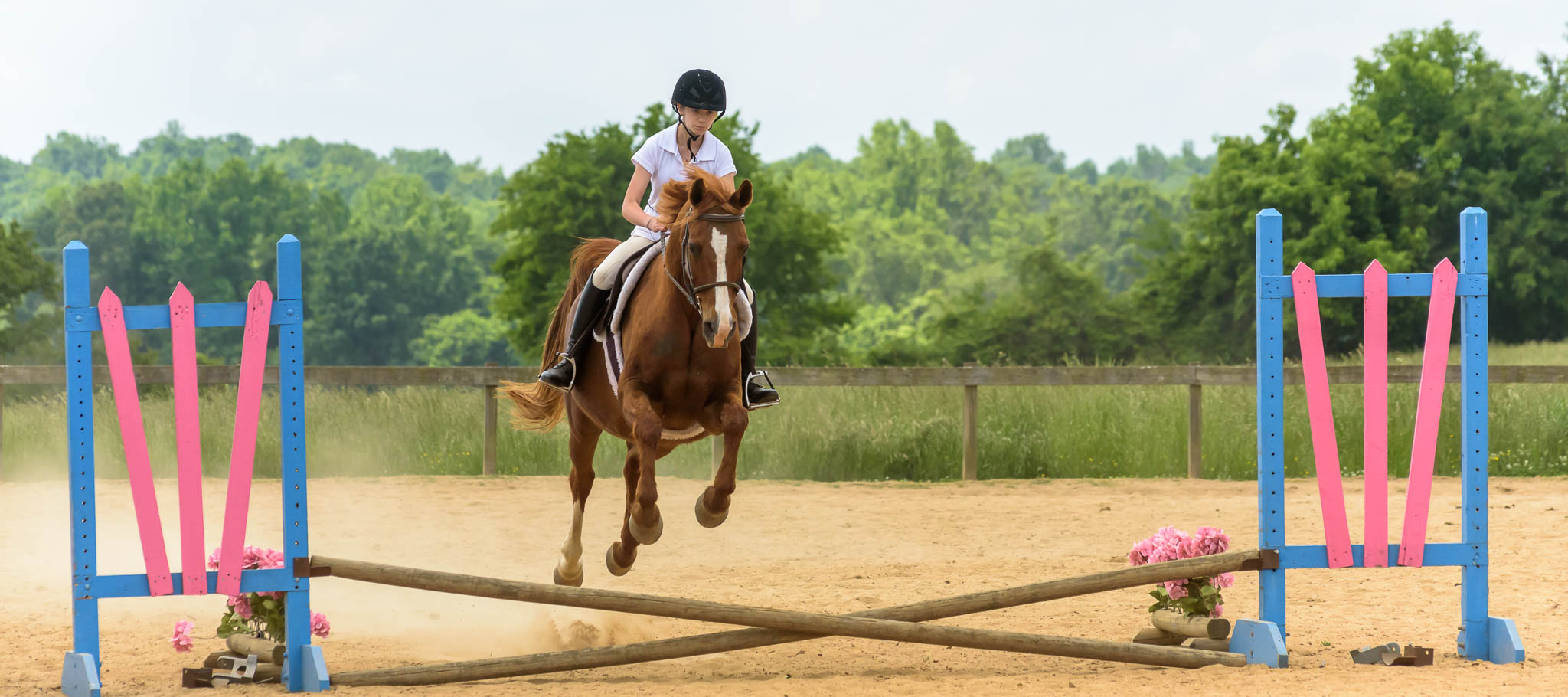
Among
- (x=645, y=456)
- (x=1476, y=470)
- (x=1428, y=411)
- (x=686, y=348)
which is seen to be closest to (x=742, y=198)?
(x=686, y=348)

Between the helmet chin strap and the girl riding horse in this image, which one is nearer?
the girl riding horse

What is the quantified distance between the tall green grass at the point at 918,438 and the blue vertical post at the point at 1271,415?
6.72 m

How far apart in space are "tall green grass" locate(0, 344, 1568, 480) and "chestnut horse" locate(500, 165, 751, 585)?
19.5ft

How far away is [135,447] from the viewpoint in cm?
459

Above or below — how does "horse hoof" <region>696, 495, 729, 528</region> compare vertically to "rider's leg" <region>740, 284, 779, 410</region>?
below

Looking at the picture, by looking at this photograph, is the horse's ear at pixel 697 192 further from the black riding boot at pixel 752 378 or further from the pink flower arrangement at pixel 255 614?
the pink flower arrangement at pixel 255 614

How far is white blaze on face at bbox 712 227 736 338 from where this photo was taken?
5.05 m

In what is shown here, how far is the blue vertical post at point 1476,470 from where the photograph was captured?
5047mm

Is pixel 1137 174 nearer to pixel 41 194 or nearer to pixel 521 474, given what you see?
pixel 41 194

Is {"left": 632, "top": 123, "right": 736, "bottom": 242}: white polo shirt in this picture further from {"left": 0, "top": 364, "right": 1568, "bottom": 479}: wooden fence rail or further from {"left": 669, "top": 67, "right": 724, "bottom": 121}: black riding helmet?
{"left": 0, "top": 364, "right": 1568, "bottom": 479}: wooden fence rail

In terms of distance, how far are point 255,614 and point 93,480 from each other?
0.81 meters

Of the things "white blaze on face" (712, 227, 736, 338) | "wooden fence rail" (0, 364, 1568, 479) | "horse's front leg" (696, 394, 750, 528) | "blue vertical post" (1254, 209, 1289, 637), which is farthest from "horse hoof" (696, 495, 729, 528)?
→ "wooden fence rail" (0, 364, 1568, 479)

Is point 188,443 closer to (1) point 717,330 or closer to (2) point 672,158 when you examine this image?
(1) point 717,330

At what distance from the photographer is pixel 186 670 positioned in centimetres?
487
